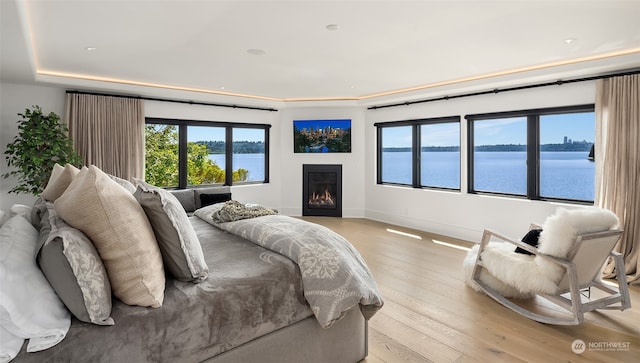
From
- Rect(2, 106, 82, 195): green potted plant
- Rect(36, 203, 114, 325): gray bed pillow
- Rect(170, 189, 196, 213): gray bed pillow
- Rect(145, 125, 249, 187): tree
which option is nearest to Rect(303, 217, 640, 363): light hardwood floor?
Rect(36, 203, 114, 325): gray bed pillow

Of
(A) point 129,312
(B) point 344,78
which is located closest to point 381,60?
(B) point 344,78

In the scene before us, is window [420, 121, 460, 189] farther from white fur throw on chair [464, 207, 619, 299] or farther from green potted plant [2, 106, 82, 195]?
green potted plant [2, 106, 82, 195]

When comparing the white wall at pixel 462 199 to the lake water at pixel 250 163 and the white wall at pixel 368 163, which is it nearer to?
the white wall at pixel 368 163

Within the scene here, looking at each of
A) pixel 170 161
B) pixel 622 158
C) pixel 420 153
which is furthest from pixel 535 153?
pixel 170 161

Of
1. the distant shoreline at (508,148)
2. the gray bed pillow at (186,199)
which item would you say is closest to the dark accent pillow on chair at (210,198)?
the gray bed pillow at (186,199)

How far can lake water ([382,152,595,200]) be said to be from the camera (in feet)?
15.1

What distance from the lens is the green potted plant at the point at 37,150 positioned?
168 inches

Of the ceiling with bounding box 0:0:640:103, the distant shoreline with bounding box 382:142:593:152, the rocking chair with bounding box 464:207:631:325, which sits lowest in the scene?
the rocking chair with bounding box 464:207:631:325

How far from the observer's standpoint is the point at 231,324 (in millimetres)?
1592

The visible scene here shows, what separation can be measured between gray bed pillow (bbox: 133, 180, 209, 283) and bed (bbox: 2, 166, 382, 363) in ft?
0.21

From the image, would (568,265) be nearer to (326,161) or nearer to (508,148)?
(508,148)

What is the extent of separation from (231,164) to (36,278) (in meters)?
5.86

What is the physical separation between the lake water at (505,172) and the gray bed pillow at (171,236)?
16.3 ft

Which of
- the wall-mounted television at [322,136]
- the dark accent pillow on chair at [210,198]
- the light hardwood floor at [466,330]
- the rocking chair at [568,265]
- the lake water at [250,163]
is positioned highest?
the wall-mounted television at [322,136]
